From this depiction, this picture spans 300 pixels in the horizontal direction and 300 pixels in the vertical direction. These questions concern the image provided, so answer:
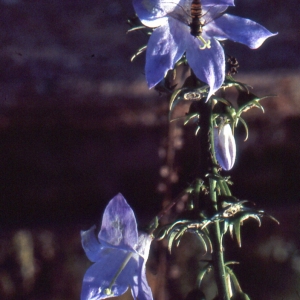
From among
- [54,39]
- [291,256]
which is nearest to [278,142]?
[291,256]

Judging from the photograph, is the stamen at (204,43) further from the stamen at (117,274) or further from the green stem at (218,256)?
the stamen at (117,274)

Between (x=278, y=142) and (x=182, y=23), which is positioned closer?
(x=182, y=23)

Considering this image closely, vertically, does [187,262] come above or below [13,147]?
below

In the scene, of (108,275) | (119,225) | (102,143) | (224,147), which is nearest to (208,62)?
(224,147)

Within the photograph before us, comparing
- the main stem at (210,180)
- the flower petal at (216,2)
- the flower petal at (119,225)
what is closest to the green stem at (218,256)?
the main stem at (210,180)

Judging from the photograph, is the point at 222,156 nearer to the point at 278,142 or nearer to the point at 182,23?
the point at 182,23

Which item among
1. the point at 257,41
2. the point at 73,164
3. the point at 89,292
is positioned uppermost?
the point at 257,41

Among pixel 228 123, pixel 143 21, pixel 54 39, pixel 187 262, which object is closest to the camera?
pixel 143 21
